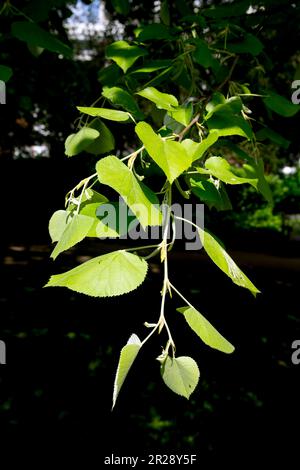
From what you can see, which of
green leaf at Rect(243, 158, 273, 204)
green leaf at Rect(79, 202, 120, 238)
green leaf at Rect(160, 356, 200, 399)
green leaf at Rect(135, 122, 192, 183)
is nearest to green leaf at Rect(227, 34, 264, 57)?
green leaf at Rect(243, 158, 273, 204)

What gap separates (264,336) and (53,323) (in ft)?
7.86

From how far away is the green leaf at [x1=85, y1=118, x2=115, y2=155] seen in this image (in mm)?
1376

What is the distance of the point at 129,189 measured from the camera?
92 centimetres

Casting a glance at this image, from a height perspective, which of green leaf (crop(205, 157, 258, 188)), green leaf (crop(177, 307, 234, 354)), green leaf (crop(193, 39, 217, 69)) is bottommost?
green leaf (crop(177, 307, 234, 354))

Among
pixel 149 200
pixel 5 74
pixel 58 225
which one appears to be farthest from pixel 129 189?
pixel 5 74

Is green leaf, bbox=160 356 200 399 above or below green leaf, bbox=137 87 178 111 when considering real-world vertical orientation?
below

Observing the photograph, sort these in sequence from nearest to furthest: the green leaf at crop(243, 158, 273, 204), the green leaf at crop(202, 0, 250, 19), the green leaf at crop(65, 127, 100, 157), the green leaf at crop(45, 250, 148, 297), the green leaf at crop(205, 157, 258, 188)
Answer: the green leaf at crop(45, 250, 148, 297) < the green leaf at crop(205, 157, 258, 188) < the green leaf at crop(65, 127, 100, 157) < the green leaf at crop(243, 158, 273, 204) < the green leaf at crop(202, 0, 250, 19)

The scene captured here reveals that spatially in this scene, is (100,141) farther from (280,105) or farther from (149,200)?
(280,105)

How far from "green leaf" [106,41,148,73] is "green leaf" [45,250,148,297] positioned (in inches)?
36.1

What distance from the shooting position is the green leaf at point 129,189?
90cm

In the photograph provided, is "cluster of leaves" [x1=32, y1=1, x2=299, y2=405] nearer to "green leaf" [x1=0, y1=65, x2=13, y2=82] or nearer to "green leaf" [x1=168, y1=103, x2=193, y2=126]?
"green leaf" [x1=168, y1=103, x2=193, y2=126]

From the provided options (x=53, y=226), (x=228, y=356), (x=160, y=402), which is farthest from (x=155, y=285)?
(x=53, y=226)

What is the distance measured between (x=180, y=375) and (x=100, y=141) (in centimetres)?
72

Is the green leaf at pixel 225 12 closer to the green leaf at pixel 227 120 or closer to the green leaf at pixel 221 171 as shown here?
the green leaf at pixel 227 120
